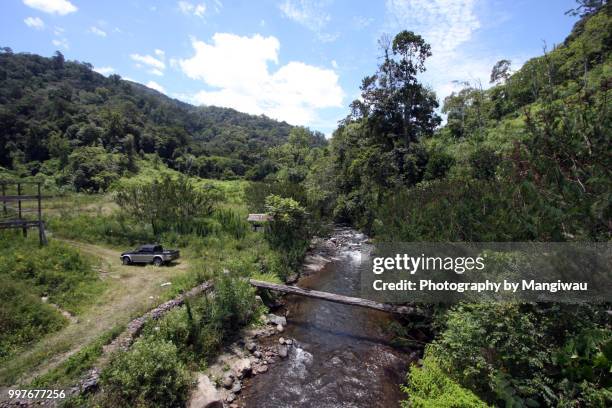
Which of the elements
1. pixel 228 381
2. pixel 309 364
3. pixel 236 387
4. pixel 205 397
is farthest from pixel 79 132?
pixel 309 364

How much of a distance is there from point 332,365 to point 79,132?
205 feet

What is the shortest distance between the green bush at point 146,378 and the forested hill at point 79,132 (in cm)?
3999

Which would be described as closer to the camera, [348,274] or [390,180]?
[348,274]

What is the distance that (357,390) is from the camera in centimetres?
783

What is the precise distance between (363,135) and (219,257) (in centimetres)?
2017

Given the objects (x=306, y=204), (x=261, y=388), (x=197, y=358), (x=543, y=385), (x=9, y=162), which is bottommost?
(x=261, y=388)

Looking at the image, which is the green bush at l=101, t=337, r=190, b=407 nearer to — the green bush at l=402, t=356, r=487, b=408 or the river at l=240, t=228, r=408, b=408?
the river at l=240, t=228, r=408, b=408

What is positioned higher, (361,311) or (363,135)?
(363,135)

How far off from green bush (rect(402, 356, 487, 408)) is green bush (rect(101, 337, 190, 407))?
18.0 ft

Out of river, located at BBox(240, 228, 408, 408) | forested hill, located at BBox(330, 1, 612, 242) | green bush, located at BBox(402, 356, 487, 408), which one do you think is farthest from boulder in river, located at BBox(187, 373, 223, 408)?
forested hill, located at BBox(330, 1, 612, 242)

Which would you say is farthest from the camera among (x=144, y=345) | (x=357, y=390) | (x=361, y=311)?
(x=361, y=311)

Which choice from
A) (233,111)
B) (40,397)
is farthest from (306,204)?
(233,111)

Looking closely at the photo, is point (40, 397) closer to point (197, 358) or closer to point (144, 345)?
point (144, 345)

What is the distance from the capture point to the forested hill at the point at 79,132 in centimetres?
4675
